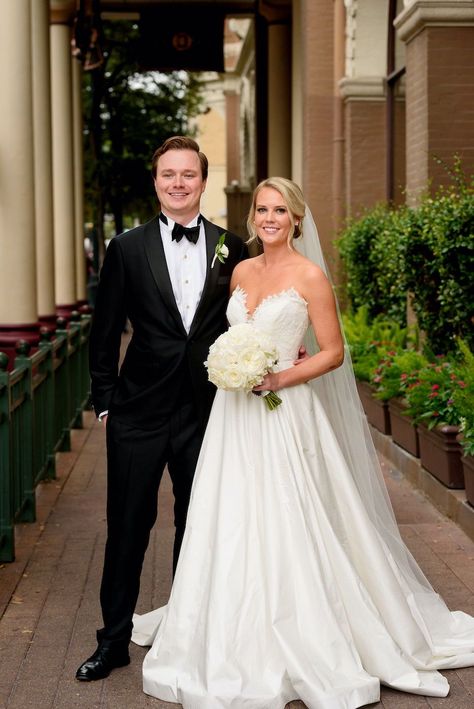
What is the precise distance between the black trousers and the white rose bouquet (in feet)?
1.32

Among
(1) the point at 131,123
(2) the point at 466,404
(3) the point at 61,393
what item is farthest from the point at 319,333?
(1) the point at 131,123

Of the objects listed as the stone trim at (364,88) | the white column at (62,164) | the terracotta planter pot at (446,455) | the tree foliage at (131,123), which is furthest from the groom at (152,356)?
the tree foliage at (131,123)

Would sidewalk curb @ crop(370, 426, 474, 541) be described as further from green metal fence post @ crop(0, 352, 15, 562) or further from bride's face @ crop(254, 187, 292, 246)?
bride's face @ crop(254, 187, 292, 246)

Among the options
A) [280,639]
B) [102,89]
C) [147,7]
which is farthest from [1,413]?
[102,89]

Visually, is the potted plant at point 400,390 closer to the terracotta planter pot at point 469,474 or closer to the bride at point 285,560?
the terracotta planter pot at point 469,474

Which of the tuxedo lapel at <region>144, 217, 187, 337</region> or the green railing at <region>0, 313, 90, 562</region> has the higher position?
the tuxedo lapel at <region>144, 217, 187, 337</region>

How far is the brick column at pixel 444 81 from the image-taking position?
10.4 metres

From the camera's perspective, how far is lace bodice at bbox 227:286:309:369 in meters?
5.02

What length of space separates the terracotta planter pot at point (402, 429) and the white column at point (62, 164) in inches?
373

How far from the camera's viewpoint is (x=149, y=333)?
16.5ft

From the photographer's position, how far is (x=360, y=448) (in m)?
5.54

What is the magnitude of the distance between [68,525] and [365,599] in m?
3.52

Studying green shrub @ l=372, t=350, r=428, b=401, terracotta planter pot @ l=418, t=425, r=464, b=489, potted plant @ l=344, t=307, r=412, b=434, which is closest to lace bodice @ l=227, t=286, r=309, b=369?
terracotta planter pot @ l=418, t=425, r=464, b=489

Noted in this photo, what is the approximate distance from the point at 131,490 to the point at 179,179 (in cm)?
133
